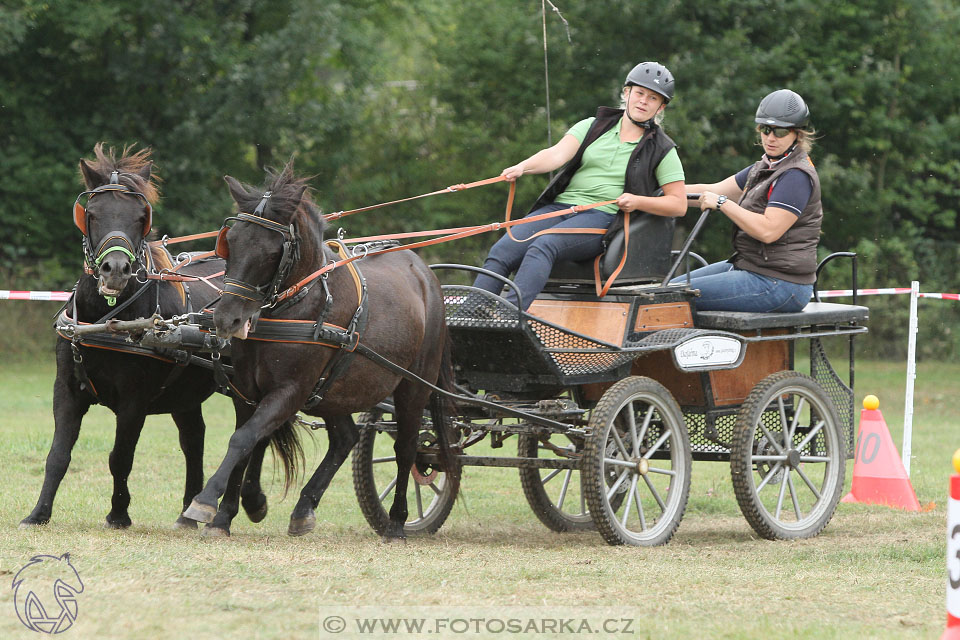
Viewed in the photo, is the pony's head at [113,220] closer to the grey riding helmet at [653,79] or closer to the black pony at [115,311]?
the black pony at [115,311]

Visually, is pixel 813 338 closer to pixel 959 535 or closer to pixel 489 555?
pixel 489 555

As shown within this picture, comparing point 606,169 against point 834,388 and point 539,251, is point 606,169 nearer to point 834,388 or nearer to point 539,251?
point 539,251

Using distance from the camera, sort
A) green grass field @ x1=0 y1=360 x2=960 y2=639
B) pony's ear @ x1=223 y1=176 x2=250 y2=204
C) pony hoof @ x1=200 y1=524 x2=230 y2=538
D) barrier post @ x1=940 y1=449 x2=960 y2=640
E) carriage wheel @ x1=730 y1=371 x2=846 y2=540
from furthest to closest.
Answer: carriage wheel @ x1=730 y1=371 x2=846 y2=540 → pony hoof @ x1=200 y1=524 x2=230 y2=538 → pony's ear @ x1=223 y1=176 x2=250 y2=204 → green grass field @ x1=0 y1=360 x2=960 y2=639 → barrier post @ x1=940 y1=449 x2=960 y2=640

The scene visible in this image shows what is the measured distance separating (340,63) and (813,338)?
47.8ft

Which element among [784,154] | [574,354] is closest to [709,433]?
[574,354]

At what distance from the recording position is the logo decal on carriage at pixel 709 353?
22.1 ft

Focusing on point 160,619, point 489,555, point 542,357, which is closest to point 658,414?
point 542,357

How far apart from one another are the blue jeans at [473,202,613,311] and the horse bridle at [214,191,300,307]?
54.3 inches

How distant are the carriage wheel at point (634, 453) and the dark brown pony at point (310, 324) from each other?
36.8 inches

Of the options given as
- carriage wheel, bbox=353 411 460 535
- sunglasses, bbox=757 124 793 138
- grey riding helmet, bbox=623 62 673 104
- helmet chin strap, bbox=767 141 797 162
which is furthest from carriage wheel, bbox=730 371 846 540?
grey riding helmet, bbox=623 62 673 104

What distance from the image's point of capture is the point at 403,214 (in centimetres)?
2084

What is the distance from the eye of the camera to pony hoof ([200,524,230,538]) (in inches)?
240

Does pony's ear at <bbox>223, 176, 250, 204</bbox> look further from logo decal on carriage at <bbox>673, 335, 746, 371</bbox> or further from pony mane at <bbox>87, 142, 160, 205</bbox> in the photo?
logo decal on carriage at <bbox>673, 335, 746, 371</bbox>

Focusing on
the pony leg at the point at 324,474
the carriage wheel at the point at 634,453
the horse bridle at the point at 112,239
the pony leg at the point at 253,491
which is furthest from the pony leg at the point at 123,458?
the carriage wheel at the point at 634,453
